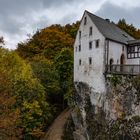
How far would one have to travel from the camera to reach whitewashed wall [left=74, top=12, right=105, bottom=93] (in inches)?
1375

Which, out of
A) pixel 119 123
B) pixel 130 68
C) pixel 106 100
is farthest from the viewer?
pixel 106 100

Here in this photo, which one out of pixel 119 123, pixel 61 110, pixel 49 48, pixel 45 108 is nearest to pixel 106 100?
pixel 119 123

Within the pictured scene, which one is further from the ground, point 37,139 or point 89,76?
point 89,76

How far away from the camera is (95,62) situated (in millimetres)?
36438

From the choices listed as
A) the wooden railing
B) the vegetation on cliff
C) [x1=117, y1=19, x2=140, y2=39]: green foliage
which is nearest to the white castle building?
the wooden railing

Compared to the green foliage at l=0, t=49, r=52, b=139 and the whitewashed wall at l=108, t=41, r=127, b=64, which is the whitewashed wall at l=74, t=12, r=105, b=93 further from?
the green foliage at l=0, t=49, r=52, b=139

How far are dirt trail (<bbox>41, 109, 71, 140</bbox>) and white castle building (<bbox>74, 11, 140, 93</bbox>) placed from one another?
7.37 metres

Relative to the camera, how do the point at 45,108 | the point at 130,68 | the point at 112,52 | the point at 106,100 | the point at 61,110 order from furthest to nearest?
the point at 61,110, the point at 45,108, the point at 112,52, the point at 106,100, the point at 130,68

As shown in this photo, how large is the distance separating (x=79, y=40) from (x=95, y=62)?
20.7 ft

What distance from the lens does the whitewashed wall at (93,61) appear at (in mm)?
34938

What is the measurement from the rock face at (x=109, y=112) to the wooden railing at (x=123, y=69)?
63cm

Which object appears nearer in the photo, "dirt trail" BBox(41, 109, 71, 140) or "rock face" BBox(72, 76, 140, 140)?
"rock face" BBox(72, 76, 140, 140)

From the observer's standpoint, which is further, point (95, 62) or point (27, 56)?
point (27, 56)

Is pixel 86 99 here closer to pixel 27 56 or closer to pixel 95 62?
pixel 95 62
